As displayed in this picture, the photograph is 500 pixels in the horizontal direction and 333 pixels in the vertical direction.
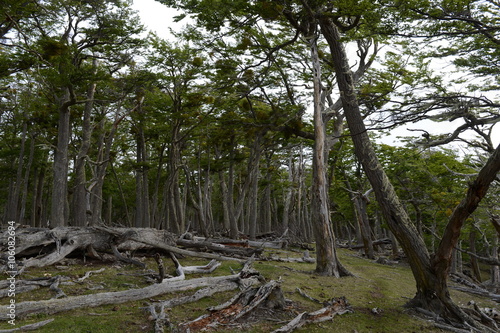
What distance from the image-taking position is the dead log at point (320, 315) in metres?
4.87

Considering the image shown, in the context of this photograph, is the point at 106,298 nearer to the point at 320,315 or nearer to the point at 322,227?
the point at 320,315

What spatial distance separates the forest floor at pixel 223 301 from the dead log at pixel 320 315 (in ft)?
0.30

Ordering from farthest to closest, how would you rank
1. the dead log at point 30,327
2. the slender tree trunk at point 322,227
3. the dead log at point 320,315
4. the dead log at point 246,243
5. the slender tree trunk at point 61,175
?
the dead log at point 246,243
the slender tree trunk at point 61,175
the slender tree trunk at point 322,227
the dead log at point 320,315
the dead log at point 30,327

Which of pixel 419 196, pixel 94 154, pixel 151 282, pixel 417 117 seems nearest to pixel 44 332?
pixel 151 282

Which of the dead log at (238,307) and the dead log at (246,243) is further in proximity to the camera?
the dead log at (246,243)

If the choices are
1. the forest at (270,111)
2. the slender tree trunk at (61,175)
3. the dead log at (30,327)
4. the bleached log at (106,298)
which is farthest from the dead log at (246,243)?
the dead log at (30,327)

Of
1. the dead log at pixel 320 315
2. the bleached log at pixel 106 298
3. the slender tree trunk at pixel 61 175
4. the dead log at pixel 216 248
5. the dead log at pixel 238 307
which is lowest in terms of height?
the dead log at pixel 320 315

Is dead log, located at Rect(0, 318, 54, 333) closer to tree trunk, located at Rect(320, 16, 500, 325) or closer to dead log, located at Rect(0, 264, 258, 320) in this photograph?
dead log, located at Rect(0, 264, 258, 320)

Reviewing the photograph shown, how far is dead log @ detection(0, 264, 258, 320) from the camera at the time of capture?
463 centimetres

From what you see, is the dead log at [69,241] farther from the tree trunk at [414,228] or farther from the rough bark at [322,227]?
the tree trunk at [414,228]

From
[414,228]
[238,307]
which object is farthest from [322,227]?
[238,307]

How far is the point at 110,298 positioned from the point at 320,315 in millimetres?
3311

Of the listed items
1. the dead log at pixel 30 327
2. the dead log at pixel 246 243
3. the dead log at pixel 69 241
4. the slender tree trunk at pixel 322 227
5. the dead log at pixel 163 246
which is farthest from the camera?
the dead log at pixel 246 243

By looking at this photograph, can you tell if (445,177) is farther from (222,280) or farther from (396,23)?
(222,280)
